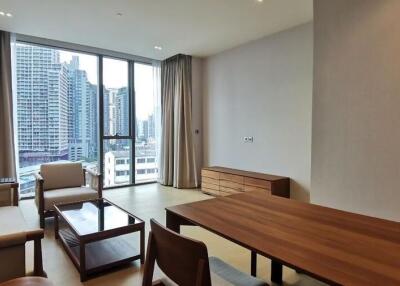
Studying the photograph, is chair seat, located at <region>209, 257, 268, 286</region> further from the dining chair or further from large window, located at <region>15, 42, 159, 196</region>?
large window, located at <region>15, 42, 159, 196</region>

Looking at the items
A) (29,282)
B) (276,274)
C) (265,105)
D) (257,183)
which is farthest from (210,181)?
(29,282)

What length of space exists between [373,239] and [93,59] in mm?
5617

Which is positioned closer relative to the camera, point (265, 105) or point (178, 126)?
point (265, 105)

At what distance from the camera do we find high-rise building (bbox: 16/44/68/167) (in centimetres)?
487

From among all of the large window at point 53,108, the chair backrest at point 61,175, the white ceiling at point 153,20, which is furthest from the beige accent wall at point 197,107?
the chair backrest at point 61,175

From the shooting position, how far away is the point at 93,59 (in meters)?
5.54

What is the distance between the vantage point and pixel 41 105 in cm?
505

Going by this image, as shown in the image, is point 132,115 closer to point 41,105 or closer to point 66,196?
point 41,105

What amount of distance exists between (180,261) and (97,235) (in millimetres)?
1530

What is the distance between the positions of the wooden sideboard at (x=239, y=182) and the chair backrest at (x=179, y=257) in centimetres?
315

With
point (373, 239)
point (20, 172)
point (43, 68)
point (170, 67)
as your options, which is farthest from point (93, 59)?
point (373, 239)

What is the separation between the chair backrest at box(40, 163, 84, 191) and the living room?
0.7 inches

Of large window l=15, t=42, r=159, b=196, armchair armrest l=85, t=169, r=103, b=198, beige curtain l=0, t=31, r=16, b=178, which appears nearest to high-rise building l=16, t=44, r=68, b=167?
large window l=15, t=42, r=159, b=196

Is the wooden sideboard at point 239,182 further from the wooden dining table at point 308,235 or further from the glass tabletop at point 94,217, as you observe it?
the wooden dining table at point 308,235
